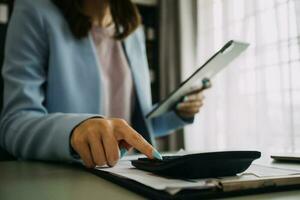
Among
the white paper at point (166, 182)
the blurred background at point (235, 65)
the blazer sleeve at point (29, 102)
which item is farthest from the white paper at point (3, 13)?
the white paper at point (166, 182)

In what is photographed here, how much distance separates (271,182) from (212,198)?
79 millimetres

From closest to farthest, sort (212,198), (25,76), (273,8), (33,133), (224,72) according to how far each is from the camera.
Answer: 1. (212,198)
2. (33,133)
3. (25,76)
4. (273,8)
5. (224,72)

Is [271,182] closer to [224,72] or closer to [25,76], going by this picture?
[25,76]

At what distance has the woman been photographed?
1.66 feet

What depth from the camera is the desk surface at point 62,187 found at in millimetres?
337

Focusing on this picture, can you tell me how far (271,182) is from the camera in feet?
1.16

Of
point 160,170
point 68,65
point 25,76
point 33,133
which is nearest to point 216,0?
point 68,65

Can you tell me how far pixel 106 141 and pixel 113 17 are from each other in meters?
0.82

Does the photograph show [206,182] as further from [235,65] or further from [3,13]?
[3,13]

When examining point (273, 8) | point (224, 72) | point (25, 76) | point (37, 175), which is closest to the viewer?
point (37, 175)

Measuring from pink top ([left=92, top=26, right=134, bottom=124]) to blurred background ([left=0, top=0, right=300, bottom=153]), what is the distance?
31 cm

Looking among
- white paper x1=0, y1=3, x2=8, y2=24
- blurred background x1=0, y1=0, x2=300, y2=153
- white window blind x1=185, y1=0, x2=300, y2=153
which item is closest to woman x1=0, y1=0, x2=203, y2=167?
blurred background x1=0, y1=0, x2=300, y2=153

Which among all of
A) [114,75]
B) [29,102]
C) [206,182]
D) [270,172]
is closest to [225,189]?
[206,182]

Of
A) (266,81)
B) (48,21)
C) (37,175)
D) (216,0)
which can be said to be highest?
(216,0)
